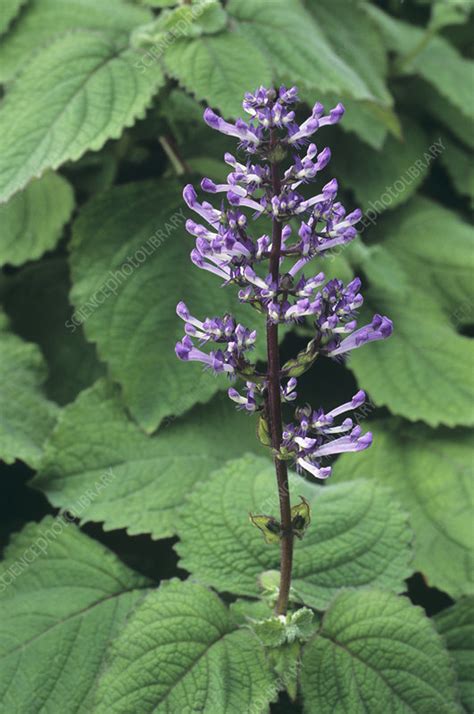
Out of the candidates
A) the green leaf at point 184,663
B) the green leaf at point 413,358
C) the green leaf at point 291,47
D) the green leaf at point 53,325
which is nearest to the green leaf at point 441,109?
the green leaf at point 413,358

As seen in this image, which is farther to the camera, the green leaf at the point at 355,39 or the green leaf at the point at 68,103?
the green leaf at the point at 355,39

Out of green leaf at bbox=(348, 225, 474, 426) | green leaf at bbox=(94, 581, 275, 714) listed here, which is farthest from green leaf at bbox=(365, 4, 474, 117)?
green leaf at bbox=(94, 581, 275, 714)

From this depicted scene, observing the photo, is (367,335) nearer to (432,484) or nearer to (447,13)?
(432,484)

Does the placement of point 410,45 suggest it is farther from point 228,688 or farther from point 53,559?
point 228,688

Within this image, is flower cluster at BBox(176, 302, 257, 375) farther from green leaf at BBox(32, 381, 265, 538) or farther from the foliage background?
green leaf at BBox(32, 381, 265, 538)

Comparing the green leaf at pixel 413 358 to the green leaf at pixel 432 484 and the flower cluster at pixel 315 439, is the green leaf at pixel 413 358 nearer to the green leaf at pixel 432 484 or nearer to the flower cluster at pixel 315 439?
the green leaf at pixel 432 484

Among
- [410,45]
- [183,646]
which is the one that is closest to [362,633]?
[183,646]

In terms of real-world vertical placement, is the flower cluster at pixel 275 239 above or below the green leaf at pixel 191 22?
below
